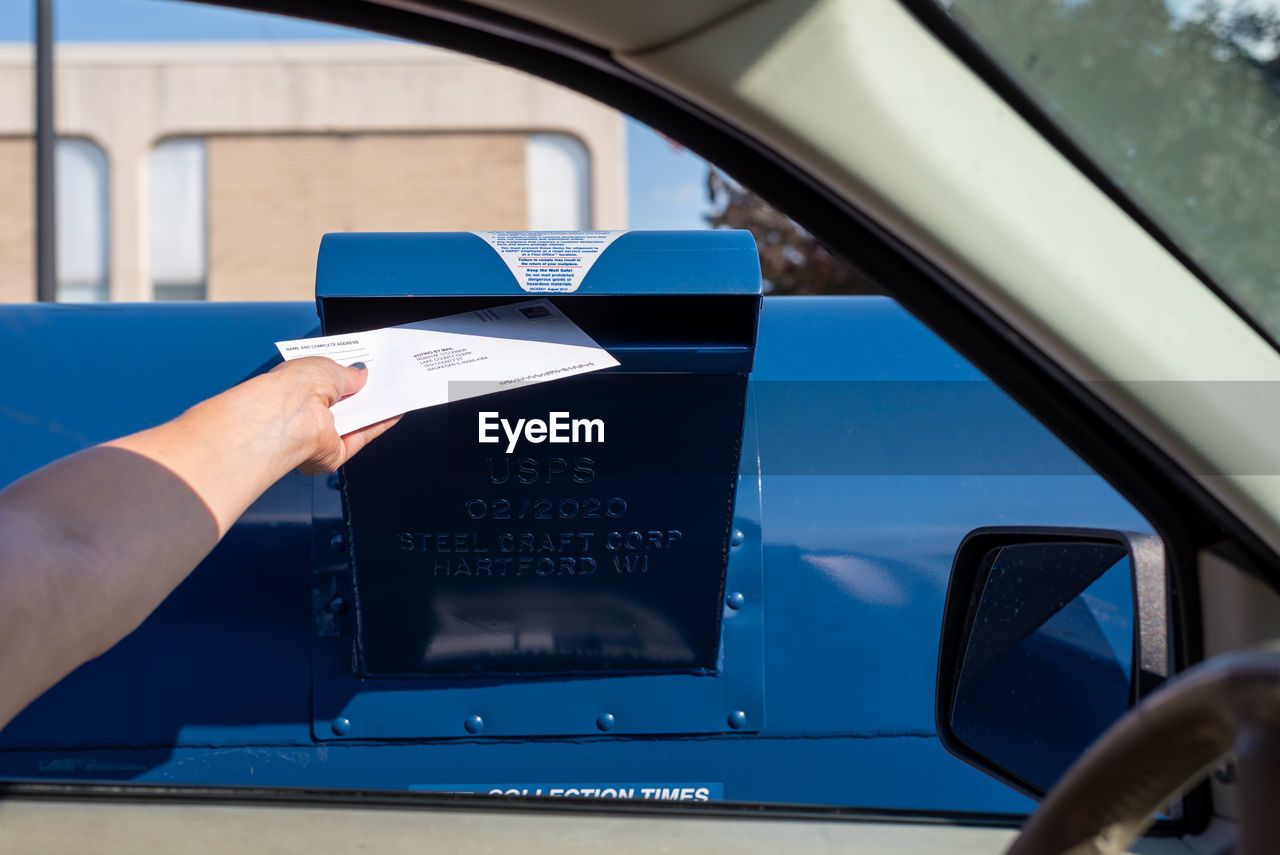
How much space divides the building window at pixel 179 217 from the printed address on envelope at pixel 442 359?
45.6 ft

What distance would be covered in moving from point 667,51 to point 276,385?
0.61m

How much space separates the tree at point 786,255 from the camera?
271 inches

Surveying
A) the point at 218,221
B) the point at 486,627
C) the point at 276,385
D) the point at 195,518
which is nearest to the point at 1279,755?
the point at 195,518

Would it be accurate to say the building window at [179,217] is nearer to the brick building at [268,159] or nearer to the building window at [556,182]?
the brick building at [268,159]

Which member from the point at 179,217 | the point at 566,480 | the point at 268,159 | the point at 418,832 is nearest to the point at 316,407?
the point at 566,480

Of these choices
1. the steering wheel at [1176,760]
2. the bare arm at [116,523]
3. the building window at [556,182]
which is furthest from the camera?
the building window at [556,182]

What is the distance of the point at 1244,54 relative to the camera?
0.96m

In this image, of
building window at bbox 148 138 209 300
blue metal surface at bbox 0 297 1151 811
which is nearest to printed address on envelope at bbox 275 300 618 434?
blue metal surface at bbox 0 297 1151 811

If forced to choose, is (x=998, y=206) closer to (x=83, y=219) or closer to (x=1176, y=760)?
(x=1176, y=760)

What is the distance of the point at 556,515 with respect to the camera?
1.68m

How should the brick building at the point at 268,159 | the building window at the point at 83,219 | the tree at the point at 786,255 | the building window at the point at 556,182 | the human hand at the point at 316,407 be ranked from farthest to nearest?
1. the building window at the point at 83,219
2. the building window at the point at 556,182
3. the brick building at the point at 268,159
4. the tree at the point at 786,255
5. the human hand at the point at 316,407

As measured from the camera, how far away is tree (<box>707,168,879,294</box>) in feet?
22.6

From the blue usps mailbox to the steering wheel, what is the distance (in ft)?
3.30
